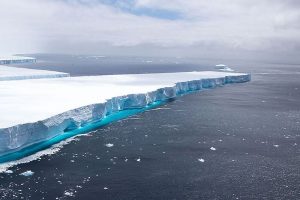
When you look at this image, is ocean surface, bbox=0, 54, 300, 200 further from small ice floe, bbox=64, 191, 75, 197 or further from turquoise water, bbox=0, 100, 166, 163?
turquoise water, bbox=0, 100, 166, 163

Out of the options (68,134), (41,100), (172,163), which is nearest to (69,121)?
(68,134)

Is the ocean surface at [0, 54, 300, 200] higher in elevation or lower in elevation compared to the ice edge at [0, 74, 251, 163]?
lower

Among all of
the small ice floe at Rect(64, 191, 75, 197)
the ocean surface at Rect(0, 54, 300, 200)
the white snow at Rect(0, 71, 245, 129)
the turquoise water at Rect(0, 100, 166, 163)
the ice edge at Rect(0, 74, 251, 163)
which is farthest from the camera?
the white snow at Rect(0, 71, 245, 129)

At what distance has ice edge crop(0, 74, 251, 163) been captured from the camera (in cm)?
1650

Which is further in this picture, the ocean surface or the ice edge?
the ice edge

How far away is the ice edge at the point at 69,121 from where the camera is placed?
16500mm

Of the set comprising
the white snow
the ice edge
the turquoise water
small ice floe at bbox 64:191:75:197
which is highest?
the white snow

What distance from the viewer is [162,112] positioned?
29938mm

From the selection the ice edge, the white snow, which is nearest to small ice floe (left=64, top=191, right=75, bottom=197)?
the ice edge

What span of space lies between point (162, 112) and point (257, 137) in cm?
968

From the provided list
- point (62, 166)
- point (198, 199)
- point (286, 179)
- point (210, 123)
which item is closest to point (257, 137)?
point (210, 123)

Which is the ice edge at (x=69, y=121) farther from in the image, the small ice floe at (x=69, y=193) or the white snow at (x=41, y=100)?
the small ice floe at (x=69, y=193)

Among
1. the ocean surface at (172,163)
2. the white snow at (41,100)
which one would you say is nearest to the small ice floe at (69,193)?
the ocean surface at (172,163)

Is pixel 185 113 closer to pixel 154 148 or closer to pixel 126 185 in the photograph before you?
pixel 154 148
